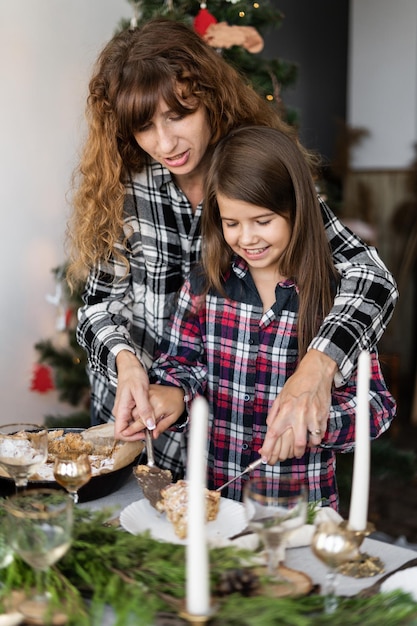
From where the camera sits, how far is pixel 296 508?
1.13 metres

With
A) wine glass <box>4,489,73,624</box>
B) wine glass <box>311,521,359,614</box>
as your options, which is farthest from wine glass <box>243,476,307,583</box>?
wine glass <box>4,489,73,624</box>

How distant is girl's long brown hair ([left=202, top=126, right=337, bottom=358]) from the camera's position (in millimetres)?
1768

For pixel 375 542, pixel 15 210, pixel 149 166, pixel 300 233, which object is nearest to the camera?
pixel 375 542

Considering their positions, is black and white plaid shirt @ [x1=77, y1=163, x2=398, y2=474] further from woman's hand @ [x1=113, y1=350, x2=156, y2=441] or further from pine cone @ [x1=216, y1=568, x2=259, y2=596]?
pine cone @ [x1=216, y1=568, x2=259, y2=596]

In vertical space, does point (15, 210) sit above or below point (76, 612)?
above

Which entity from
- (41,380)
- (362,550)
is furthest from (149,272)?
(41,380)

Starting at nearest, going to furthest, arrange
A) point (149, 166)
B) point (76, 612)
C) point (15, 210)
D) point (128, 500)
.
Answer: point (76, 612), point (128, 500), point (149, 166), point (15, 210)

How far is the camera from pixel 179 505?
1385 mm

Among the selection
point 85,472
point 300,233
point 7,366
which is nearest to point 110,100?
point 300,233

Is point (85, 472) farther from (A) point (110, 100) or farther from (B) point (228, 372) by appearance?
(A) point (110, 100)

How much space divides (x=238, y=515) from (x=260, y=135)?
0.86 meters

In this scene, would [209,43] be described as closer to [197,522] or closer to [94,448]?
[94,448]

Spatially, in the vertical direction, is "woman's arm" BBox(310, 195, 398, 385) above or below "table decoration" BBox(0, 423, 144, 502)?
above

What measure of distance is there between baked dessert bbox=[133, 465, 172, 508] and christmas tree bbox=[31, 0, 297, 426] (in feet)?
4.28
